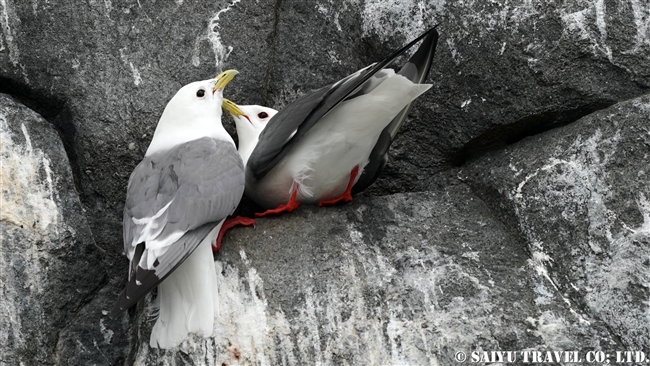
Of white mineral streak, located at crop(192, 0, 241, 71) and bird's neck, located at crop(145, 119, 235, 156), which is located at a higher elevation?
white mineral streak, located at crop(192, 0, 241, 71)

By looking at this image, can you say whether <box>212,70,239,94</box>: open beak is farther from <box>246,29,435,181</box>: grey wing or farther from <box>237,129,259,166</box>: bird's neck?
<box>246,29,435,181</box>: grey wing

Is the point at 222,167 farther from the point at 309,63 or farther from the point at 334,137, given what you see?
the point at 309,63

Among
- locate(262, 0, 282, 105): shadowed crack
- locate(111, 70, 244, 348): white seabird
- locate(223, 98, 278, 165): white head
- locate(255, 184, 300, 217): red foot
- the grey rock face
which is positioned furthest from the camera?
locate(262, 0, 282, 105): shadowed crack

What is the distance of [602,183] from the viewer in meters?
4.30

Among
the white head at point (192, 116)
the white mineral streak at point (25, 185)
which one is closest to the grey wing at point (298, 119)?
the white head at point (192, 116)

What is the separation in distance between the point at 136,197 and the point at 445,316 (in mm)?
1565

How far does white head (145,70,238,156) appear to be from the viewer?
15.1 feet

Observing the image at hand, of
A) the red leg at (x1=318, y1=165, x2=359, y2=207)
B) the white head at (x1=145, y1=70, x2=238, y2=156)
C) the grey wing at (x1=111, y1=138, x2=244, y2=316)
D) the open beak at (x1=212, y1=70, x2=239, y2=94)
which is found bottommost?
the red leg at (x1=318, y1=165, x2=359, y2=207)

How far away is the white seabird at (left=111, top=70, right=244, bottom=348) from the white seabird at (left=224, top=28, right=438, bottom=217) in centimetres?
27

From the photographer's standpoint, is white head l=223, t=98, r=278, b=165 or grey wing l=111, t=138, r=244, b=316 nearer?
grey wing l=111, t=138, r=244, b=316

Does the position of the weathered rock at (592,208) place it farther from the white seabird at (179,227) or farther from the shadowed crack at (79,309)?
the shadowed crack at (79,309)

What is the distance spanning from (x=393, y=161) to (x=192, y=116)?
1239 millimetres

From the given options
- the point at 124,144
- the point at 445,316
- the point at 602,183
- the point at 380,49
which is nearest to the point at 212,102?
the point at 124,144

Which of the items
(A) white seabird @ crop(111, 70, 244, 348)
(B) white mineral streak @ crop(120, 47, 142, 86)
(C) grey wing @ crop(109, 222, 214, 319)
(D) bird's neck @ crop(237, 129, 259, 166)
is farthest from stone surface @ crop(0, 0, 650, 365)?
(C) grey wing @ crop(109, 222, 214, 319)
